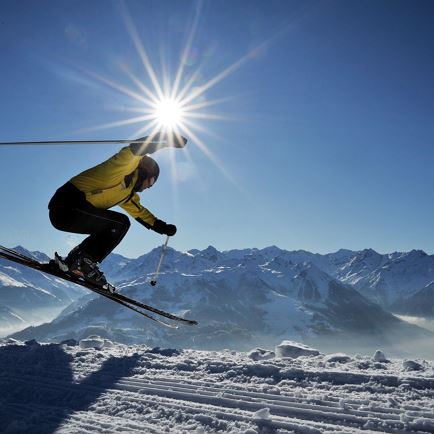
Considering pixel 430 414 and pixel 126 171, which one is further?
pixel 430 414

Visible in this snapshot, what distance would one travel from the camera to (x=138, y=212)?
8.22 meters

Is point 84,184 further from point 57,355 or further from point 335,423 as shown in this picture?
point 57,355

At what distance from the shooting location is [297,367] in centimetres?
1189

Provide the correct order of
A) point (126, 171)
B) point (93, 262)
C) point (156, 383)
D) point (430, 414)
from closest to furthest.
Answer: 1. point (126, 171)
2. point (93, 262)
3. point (430, 414)
4. point (156, 383)

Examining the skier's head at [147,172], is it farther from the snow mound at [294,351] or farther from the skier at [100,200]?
the snow mound at [294,351]

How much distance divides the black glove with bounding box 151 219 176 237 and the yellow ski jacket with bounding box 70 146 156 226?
1.31 metres

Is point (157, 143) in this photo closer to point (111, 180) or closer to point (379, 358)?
point (111, 180)

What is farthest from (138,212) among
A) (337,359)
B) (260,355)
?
(260,355)

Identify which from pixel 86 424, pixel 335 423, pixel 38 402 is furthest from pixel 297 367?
pixel 38 402

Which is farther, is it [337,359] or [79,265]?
[337,359]

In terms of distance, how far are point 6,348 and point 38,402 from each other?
Result: 7.49 meters

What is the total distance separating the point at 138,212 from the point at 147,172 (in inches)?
64.0

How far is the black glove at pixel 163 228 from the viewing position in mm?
8375

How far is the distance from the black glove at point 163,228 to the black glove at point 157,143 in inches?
97.6
